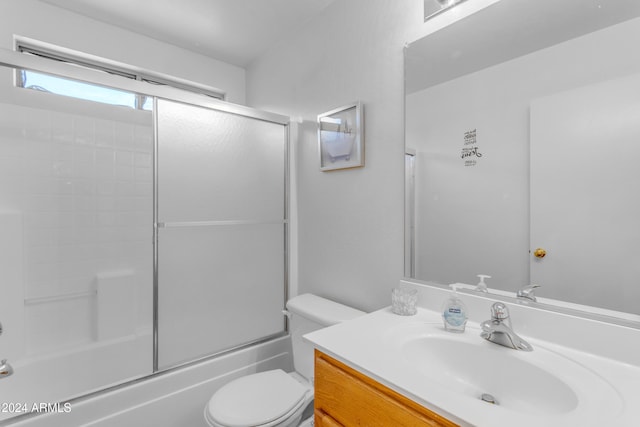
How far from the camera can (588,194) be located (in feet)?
2.92

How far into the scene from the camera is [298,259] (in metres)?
2.11

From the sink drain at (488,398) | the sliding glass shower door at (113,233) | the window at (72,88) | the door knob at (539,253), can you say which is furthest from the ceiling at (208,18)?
the sink drain at (488,398)

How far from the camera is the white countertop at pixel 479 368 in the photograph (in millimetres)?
598

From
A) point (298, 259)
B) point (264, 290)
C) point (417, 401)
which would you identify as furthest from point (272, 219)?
point (417, 401)

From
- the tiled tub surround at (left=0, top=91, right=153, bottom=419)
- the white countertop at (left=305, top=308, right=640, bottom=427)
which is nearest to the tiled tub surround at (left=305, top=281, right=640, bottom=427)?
the white countertop at (left=305, top=308, right=640, bottom=427)

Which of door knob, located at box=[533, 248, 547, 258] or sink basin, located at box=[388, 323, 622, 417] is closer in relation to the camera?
sink basin, located at box=[388, 323, 622, 417]

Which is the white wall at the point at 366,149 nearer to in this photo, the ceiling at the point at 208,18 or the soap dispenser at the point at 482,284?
the ceiling at the point at 208,18

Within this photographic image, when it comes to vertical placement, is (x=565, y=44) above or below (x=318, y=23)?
below

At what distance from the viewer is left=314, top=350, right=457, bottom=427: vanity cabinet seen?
70 cm

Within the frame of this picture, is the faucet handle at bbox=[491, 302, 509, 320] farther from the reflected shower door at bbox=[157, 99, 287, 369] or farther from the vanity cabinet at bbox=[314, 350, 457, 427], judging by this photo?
the reflected shower door at bbox=[157, 99, 287, 369]

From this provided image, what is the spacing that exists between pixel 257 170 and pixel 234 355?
1203 mm

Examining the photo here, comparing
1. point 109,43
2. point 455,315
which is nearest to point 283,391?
point 455,315

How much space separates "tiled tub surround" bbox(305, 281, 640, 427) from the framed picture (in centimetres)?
79

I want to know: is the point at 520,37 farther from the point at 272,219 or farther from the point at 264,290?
the point at 264,290
